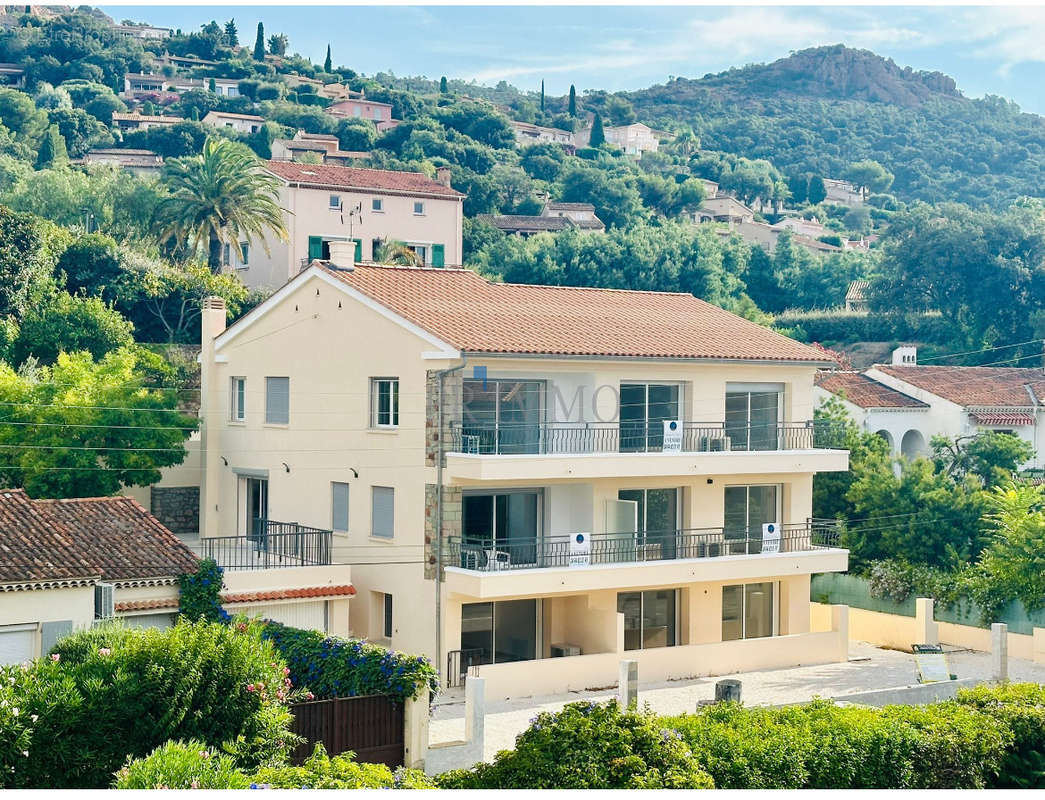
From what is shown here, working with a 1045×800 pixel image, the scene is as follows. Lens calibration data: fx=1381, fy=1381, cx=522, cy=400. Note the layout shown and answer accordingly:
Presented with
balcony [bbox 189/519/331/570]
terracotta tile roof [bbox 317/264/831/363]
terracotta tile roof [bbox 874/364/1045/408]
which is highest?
terracotta tile roof [bbox 317/264/831/363]

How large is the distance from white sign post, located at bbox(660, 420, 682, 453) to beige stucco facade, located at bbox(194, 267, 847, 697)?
1.36 feet

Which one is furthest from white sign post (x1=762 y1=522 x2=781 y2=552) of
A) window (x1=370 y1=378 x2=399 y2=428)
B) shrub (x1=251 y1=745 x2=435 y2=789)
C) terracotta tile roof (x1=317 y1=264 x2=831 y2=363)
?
shrub (x1=251 y1=745 x2=435 y2=789)

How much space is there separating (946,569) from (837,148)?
13656cm

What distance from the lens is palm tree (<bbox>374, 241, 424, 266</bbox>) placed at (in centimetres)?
5559

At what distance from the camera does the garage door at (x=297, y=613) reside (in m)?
27.3

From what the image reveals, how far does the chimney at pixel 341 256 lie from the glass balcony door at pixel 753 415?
9361 mm

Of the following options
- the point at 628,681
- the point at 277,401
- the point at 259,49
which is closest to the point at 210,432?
the point at 277,401

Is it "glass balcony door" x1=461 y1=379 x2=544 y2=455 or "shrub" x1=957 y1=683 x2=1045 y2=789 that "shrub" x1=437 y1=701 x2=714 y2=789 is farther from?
"glass balcony door" x1=461 y1=379 x2=544 y2=455

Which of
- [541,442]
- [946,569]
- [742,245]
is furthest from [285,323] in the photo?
[742,245]

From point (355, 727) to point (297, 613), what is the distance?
726 centimetres

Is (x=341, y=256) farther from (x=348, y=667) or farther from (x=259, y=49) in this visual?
(x=259, y=49)

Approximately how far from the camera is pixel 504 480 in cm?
2870

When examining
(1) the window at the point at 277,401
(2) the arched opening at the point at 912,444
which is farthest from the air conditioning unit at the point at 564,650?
(2) the arched opening at the point at 912,444

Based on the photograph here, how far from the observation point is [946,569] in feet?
123
